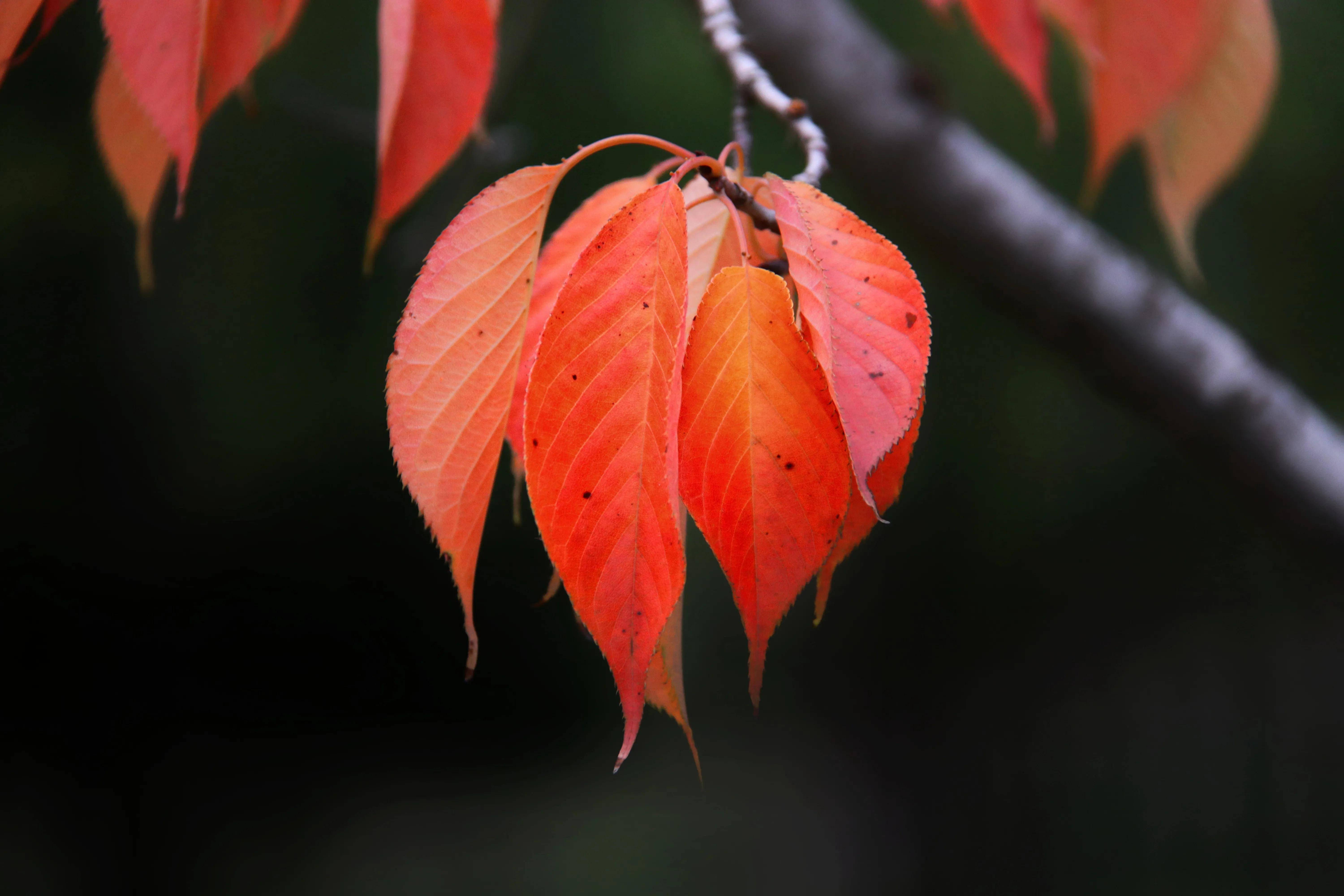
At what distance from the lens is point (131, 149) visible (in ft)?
1.09

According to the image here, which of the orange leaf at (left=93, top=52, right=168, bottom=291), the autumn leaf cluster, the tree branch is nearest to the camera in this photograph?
the autumn leaf cluster

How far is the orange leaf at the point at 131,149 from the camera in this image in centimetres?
32

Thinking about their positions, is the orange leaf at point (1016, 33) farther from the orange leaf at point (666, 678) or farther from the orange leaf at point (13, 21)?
the orange leaf at point (13, 21)

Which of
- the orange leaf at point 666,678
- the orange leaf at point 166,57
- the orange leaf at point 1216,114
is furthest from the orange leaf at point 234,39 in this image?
the orange leaf at point 1216,114

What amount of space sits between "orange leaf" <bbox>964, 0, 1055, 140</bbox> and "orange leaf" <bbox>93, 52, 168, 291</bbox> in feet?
1.11

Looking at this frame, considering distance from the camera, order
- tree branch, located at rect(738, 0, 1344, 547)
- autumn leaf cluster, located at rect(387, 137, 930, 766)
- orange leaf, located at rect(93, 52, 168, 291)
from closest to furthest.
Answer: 1. autumn leaf cluster, located at rect(387, 137, 930, 766)
2. orange leaf, located at rect(93, 52, 168, 291)
3. tree branch, located at rect(738, 0, 1344, 547)

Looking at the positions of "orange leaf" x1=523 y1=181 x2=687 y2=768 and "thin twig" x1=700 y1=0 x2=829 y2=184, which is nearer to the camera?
"orange leaf" x1=523 y1=181 x2=687 y2=768

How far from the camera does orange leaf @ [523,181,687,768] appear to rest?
0.70 ft

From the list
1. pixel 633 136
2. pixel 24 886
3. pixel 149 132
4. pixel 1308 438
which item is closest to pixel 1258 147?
pixel 1308 438

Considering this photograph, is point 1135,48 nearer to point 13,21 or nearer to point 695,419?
point 695,419

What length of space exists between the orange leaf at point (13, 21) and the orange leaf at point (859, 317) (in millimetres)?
266

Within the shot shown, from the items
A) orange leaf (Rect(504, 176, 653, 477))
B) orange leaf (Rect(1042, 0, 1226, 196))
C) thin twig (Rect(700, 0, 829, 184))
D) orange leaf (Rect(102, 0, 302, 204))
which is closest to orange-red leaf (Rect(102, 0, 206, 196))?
orange leaf (Rect(102, 0, 302, 204))

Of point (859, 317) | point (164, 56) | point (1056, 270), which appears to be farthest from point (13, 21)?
point (1056, 270)

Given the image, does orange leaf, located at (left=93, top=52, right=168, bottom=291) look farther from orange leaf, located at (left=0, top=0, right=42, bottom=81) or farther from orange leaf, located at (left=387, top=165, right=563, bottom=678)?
orange leaf, located at (left=387, top=165, right=563, bottom=678)
